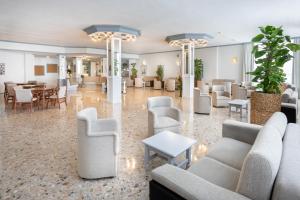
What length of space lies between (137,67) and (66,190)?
17.7m

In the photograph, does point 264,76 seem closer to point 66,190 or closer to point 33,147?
point 66,190

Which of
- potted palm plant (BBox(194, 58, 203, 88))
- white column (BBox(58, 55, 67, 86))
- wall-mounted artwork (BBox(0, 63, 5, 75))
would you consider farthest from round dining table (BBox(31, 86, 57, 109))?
potted palm plant (BBox(194, 58, 203, 88))

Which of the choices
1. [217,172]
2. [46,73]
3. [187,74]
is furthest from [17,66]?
[217,172]

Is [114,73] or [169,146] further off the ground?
[114,73]

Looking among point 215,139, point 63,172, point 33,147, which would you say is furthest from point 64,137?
point 215,139

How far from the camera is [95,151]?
248 cm

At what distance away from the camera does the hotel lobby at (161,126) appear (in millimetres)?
1437

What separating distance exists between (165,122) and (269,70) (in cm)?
209

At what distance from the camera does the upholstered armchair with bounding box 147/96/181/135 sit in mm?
3697

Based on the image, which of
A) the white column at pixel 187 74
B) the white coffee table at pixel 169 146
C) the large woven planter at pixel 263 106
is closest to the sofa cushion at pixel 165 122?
the white coffee table at pixel 169 146

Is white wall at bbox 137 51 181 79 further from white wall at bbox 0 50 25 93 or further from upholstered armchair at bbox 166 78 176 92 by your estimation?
white wall at bbox 0 50 25 93

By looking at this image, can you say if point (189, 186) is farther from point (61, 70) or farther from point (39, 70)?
point (39, 70)

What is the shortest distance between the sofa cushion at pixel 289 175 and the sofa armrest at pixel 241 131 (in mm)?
801

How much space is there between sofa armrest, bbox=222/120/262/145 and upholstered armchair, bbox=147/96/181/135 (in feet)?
3.82
